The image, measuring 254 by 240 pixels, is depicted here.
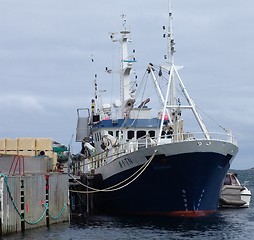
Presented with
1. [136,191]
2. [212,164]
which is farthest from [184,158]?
[136,191]

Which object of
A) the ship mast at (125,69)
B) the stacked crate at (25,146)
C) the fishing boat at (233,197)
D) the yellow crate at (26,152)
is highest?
the ship mast at (125,69)

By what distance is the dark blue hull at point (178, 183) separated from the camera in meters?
33.2

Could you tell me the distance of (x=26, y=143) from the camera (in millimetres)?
36531

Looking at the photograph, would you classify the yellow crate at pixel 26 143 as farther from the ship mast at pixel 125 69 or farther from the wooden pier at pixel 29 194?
the ship mast at pixel 125 69

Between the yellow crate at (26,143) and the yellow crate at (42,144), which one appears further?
the yellow crate at (42,144)

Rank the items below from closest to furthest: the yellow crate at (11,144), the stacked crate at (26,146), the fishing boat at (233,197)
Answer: the stacked crate at (26,146) → the yellow crate at (11,144) → the fishing boat at (233,197)

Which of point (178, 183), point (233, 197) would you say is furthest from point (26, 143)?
point (233, 197)

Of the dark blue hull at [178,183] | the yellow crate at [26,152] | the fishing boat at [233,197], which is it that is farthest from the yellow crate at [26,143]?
the fishing boat at [233,197]

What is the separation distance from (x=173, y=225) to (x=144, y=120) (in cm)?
1101

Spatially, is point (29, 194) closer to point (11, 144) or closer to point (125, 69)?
point (11, 144)

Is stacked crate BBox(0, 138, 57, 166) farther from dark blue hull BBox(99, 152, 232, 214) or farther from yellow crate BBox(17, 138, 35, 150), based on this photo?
dark blue hull BBox(99, 152, 232, 214)

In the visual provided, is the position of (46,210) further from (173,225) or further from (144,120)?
(144,120)

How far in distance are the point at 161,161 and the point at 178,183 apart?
5.06ft

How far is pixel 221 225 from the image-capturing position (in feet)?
108
